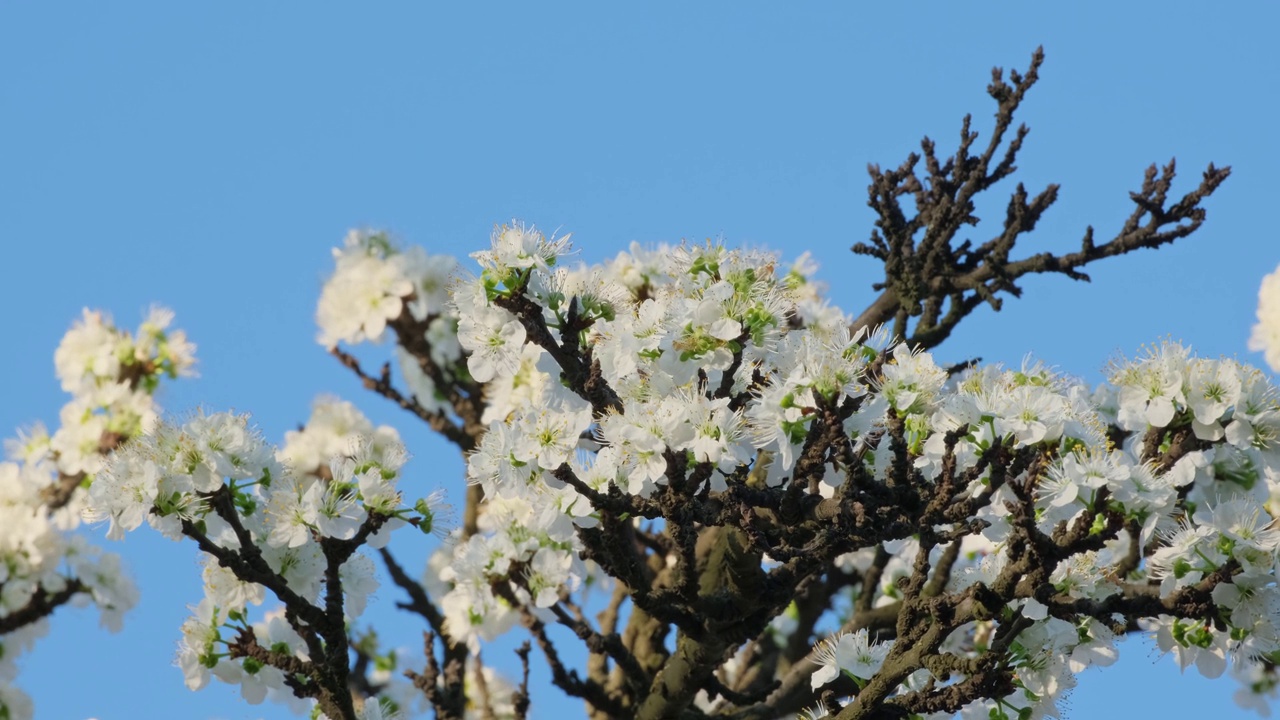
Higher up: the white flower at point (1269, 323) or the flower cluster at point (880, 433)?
→ the white flower at point (1269, 323)

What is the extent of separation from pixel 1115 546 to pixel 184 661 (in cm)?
400

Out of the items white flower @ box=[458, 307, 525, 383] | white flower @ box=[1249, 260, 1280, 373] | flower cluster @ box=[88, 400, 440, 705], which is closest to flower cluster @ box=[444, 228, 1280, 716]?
white flower @ box=[458, 307, 525, 383]

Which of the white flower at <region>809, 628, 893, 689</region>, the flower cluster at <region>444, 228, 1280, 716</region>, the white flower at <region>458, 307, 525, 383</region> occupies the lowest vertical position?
the white flower at <region>809, 628, 893, 689</region>

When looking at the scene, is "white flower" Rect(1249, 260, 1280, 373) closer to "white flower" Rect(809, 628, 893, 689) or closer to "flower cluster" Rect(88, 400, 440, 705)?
"white flower" Rect(809, 628, 893, 689)

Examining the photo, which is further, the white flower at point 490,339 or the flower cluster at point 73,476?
the flower cluster at point 73,476

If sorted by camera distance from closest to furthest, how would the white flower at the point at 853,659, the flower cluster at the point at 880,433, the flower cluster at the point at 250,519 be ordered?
the flower cluster at the point at 880,433
the white flower at the point at 853,659
the flower cluster at the point at 250,519

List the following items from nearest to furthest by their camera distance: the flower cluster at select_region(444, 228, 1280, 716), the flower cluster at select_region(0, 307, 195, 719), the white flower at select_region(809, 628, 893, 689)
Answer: the flower cluster at select_region(444, 228, 1280, 716)
the white flower at select_region(809, 628, 893, 689)
the flower cluster at select_region(0, 307, 195, 719)

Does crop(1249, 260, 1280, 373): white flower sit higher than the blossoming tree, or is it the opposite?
crop(1249, 260, 1280, 373): white flower

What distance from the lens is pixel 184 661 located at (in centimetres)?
553

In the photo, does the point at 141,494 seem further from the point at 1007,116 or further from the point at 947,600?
the point at 1007,116

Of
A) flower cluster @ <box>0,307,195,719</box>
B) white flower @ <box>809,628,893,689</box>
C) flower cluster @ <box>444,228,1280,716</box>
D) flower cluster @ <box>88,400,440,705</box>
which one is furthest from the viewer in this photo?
flower cluster @ <box>0,307,195,719</box>

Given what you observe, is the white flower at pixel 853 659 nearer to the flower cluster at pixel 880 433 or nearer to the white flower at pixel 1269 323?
the flower cluster at pixel 880 433

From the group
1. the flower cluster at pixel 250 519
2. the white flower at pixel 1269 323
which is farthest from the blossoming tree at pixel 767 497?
the white flower at pixel 1269 323

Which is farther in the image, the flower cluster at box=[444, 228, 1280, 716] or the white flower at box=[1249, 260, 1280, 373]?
the white flower at box=[1249, 260, 1280, 373]
